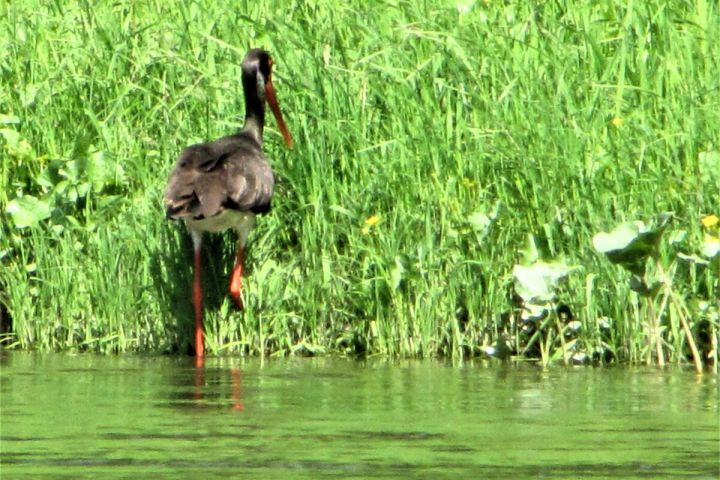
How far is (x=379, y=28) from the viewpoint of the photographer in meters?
8.89

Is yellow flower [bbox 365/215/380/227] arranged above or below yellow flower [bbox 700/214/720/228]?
above

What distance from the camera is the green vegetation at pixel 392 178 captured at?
24.5 feet

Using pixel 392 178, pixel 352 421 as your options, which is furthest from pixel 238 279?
pixel 352 421

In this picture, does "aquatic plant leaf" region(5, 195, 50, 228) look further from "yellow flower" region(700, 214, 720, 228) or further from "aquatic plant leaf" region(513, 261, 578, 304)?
"yellow flower" region(700, 214, 720, 228)

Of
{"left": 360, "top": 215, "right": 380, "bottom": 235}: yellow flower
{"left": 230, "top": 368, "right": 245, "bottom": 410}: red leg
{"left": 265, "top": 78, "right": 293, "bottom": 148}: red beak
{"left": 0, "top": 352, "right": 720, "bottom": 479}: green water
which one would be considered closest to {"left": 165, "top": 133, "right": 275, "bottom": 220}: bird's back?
{"left": 265, "top": 78, "right": 293, "bottom": 148}: red beak

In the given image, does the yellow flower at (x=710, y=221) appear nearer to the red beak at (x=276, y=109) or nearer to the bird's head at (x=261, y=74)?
the red beak at (x=276, y=109)

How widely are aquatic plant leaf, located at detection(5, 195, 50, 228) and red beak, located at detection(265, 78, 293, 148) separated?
4.05 feet

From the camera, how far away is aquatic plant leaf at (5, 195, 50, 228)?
28.3 ft

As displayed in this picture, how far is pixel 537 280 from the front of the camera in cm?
722

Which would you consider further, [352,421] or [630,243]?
[630,243]

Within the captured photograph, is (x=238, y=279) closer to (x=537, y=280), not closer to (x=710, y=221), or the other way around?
(x=537, y=280)

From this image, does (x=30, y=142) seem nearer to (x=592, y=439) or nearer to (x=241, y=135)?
(x=241, y=135)

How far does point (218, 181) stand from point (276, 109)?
1.84ft

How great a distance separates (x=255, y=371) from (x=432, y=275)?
949 millimetres
